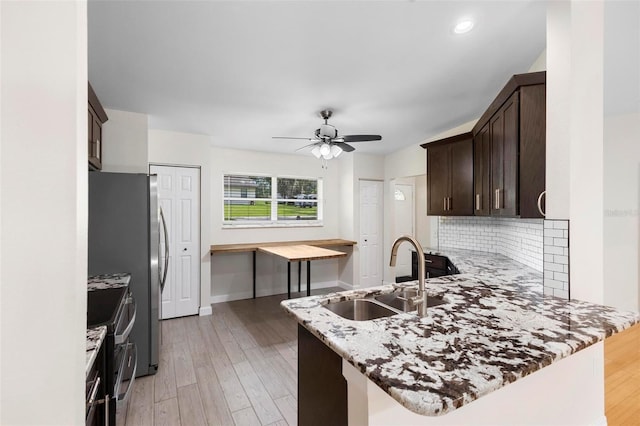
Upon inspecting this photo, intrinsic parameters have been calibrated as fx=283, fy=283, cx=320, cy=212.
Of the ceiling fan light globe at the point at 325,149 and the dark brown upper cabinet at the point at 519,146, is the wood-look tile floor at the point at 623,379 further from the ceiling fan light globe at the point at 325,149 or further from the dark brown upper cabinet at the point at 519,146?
the ceiling fan light globe at the point at 325,149

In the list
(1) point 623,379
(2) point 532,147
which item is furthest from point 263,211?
(1) point 623,379

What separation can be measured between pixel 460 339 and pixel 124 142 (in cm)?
358

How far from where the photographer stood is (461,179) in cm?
337

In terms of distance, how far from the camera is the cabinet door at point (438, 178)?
12.0 feet

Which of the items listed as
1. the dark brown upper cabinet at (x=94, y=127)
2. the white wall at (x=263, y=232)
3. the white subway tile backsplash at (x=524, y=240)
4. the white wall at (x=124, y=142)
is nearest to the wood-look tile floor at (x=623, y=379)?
the white subway tile backsplash at (x=524, y=240)

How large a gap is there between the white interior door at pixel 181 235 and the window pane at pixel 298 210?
1600 mm

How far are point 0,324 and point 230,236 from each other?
446cm

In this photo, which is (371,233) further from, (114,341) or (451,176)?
(114,341)

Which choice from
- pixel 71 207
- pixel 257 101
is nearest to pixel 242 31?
pixel 257 101

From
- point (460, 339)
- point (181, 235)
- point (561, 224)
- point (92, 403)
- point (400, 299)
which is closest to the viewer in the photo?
point (460, 339)

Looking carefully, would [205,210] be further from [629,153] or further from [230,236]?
[629,153]

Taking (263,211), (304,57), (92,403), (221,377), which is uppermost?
(304,57)

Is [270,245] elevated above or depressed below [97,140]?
below

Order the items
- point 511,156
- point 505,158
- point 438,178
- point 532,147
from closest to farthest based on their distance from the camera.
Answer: point 532,147 → point 511,156 → point 505,158 → point 438,178
